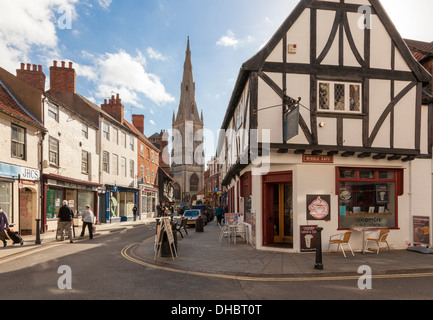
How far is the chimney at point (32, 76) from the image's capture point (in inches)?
735

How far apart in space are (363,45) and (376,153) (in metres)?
3.95

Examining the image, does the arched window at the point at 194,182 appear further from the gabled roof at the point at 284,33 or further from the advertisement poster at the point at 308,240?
the advertisement poster at the point at 308,240

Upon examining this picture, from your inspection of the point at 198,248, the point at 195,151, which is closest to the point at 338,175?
the point at 198,248

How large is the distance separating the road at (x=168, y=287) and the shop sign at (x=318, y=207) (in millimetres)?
3447

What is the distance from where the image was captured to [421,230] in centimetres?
1043

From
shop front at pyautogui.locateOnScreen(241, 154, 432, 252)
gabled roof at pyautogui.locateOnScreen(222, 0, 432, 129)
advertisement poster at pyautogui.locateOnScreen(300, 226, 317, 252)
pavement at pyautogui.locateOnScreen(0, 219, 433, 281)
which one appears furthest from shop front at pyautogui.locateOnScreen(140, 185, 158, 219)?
advertisement poster at pyautogui.locateOnScreen(300, 226, 317, 252)

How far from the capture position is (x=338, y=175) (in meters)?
10.5

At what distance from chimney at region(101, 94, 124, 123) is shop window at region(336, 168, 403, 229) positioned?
24654 mm

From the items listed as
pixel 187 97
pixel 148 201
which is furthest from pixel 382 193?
pixel 187 97

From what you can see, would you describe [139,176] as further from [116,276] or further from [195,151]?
[195,151]

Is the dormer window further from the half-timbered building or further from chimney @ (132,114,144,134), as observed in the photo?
chimney @ (132,114,144,134)

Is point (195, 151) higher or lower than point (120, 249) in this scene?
higher

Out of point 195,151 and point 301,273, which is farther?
point 195,151

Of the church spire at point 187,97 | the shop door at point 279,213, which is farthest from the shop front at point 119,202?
the church spire at point 187,97
